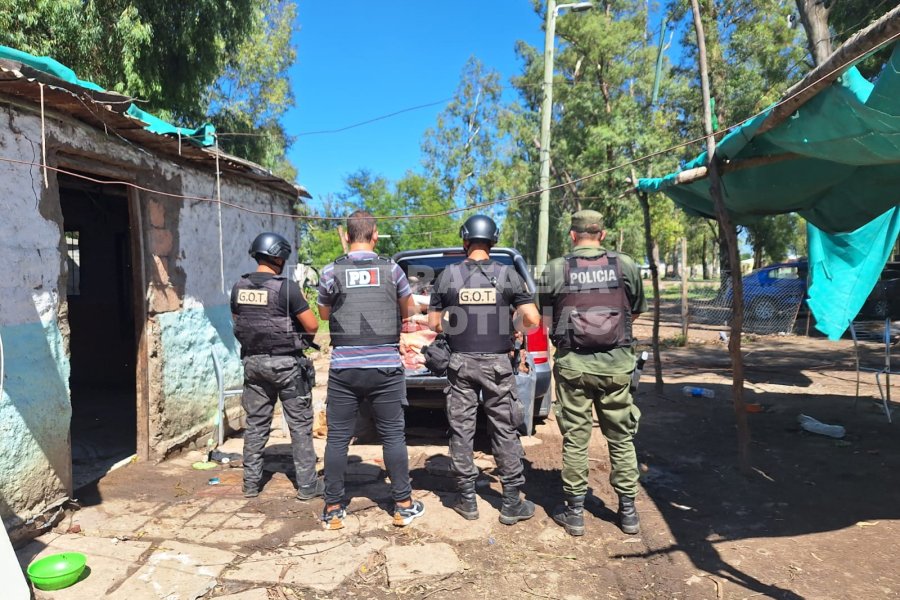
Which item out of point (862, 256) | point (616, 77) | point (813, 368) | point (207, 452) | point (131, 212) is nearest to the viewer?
point (131, 212)

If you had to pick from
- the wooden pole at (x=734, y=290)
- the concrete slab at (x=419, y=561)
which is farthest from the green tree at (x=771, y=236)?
the concrete slab at (x=419, y=561)

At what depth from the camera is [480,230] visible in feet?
11.9

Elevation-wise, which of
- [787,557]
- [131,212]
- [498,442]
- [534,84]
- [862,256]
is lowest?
[787,557]

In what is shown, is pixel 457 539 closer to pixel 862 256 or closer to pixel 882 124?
pixel 882 124

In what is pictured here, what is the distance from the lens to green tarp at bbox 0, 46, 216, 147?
11.3 feet

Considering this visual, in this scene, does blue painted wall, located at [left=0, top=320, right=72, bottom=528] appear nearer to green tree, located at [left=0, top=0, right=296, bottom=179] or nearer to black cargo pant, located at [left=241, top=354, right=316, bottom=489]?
black cargo pant, located at [left=241, top=354, right=316, bottom=489]

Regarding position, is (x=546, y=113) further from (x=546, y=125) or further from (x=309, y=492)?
(x=309, y=492)

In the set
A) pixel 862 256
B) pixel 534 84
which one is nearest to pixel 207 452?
pixel 862 256

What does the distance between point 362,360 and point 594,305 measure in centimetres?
150

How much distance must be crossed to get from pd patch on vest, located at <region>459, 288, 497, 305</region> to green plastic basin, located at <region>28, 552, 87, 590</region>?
2.51 metres

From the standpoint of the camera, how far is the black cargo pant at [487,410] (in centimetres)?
354

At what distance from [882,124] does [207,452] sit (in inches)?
209

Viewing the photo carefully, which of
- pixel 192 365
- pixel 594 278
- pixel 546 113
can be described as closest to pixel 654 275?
pixel 594 278

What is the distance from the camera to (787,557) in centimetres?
307
